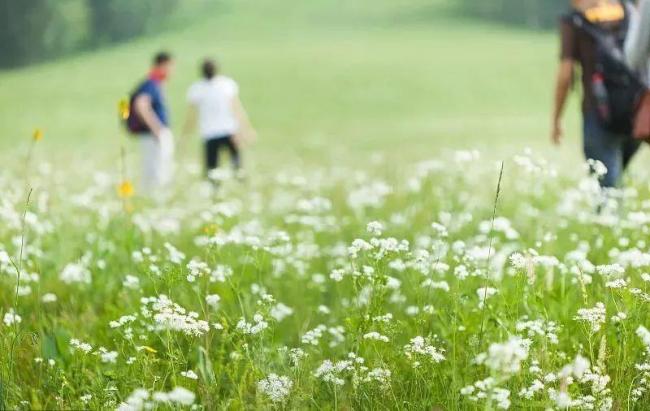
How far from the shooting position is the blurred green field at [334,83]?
30.0m

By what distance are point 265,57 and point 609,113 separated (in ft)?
157

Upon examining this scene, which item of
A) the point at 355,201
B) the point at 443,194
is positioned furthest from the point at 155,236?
the point at 443,194

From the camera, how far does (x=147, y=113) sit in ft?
43.2

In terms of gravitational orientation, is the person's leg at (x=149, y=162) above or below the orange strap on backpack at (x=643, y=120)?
below

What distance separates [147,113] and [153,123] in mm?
168

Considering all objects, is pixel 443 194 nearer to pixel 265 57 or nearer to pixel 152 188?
pixel 152 188

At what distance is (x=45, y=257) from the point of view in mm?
6883

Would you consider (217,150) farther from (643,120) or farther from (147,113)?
(643,120)

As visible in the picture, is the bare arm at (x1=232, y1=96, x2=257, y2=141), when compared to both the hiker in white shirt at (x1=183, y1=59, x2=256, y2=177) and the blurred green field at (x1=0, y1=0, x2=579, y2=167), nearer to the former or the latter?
the hiker in white shirt at (x1=183, y1=59, x2=256, y2=177)

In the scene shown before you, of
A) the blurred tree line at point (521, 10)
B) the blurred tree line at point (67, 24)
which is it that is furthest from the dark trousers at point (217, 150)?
the blurred tree line at point (521, 10)

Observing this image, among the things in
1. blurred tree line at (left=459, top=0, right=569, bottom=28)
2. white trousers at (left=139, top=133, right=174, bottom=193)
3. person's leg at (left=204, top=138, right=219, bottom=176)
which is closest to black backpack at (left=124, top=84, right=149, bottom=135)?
white trousers at (left=139, top=133, right=174, bottom=193)

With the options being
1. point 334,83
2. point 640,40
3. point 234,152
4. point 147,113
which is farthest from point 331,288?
point 334,83

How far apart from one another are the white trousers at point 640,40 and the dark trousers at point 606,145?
1.25m

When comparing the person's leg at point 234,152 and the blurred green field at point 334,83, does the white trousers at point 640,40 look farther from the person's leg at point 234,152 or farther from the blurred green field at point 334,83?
the blurred green field at point 334,83
